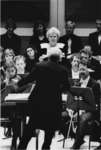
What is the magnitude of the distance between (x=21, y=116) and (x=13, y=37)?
3.75 m

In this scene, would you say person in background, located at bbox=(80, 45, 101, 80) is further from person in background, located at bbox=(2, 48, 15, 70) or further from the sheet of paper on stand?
the sheet of paper on stand

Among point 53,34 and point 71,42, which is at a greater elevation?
point 53,34

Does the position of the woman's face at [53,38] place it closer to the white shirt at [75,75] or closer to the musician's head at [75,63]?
the musician's head at [75,63]

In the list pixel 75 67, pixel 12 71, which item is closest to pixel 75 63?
pixel 75 67

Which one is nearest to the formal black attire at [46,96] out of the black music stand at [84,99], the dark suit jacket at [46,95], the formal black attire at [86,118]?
the dark suit jacket at [46,95]

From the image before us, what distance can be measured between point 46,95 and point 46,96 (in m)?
0.01

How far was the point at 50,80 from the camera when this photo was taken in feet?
25.3

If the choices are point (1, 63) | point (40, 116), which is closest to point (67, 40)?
point (1, 63)

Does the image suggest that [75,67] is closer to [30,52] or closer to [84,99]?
[30,52]

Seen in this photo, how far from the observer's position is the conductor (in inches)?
303

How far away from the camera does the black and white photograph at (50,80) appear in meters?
7.72

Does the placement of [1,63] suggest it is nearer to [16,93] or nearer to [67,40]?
[67,40]

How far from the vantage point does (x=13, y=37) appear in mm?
12141

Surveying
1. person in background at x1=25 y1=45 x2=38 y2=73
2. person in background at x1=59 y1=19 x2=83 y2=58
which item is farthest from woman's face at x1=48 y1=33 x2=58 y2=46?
person in background at x1=59 y1=19 x2=83 y2=58
